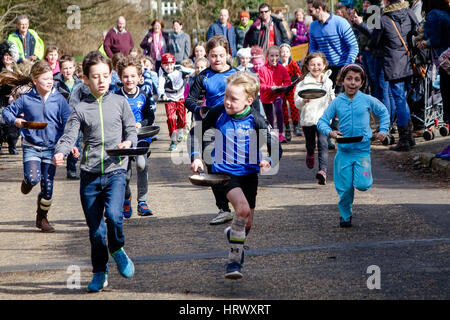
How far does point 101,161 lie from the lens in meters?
6.25

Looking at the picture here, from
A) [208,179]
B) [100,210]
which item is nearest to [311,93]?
[100,210]

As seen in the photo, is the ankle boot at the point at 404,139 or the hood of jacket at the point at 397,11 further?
the hood of jacket at the point at 397,11

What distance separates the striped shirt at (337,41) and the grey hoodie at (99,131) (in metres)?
6.76

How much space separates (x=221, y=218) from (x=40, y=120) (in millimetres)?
2193

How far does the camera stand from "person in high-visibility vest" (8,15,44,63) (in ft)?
58.4

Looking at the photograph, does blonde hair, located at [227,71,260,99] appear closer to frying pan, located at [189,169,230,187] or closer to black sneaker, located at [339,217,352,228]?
frying pan, located at [189,169,230,187]

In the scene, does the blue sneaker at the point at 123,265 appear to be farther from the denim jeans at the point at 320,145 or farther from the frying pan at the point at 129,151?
the denim jeans at the point at 320,145

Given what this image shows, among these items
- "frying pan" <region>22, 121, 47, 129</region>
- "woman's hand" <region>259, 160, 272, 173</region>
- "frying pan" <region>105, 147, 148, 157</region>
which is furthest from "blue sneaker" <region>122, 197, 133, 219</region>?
"frying pan" <region>105, 147, 148, 157</region>

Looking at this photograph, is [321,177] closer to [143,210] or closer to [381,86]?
[143,210]

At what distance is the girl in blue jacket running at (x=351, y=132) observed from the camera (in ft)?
26.2

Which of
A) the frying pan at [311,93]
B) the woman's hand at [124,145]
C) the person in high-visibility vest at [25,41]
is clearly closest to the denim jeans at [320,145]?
the frying pan at [311,93]

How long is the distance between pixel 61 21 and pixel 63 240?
26059mm

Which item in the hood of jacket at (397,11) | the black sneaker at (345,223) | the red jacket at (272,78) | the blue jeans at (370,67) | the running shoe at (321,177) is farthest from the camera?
the blue jeans at (370,67)
